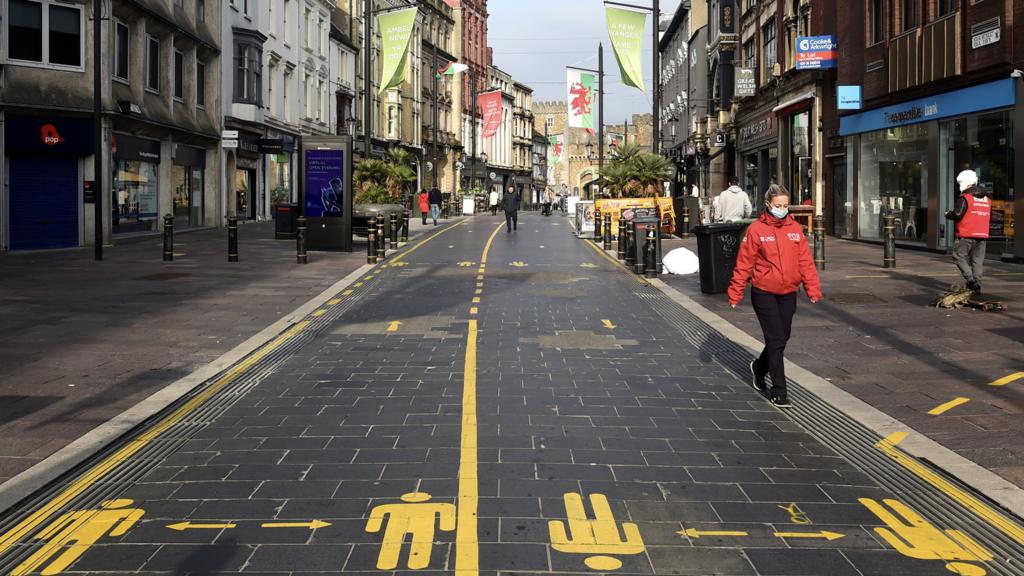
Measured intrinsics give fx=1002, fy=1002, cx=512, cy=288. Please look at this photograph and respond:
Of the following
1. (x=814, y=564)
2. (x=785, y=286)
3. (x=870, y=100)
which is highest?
(x=870, y=100)

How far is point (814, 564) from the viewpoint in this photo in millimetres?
4652

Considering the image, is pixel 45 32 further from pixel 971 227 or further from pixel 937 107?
pixel 971 227

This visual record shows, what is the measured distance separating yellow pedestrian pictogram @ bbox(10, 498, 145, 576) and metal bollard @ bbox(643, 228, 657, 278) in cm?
1451

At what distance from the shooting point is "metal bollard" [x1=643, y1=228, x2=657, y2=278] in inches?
757

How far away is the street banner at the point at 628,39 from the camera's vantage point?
103 feet

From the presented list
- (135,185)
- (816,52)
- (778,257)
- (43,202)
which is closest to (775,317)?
(778,257)

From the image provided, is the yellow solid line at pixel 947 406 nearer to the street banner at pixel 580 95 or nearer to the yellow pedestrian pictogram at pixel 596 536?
the yellow pedestrian pictogram at pixel 596 536

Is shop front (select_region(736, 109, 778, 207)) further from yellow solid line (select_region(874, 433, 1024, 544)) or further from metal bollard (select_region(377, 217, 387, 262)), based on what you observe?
yellow solid line (select_region(874, 433, 1024, 544))

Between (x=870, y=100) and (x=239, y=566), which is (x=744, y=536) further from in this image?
(x=870, y=100)

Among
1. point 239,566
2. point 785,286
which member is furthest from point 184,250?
point 239,566

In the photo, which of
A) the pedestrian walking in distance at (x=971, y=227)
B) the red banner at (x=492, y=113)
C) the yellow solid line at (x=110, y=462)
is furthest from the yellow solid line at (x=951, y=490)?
the red banner at (x=492, y=113)

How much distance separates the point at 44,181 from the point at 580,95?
2657 cm

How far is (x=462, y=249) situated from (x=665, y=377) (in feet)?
61.7

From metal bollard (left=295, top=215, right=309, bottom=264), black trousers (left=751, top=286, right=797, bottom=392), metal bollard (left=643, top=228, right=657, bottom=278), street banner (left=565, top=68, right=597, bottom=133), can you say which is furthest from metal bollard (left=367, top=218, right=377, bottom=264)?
street banner (left=565, top=68, right=597, bottom=133)
